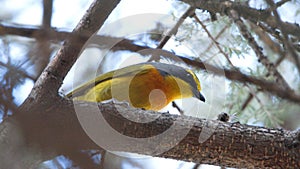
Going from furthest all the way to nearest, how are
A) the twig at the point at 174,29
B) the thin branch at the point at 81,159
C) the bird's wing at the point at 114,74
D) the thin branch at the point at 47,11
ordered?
the twig at the point at 174,29 < the bird's wing at the point at 114,74 < the thin branch at the point at 47,11 < the thin branch at the point at 81,159

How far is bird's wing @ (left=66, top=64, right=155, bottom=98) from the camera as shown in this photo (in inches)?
104

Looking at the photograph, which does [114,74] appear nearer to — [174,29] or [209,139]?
[174,29]

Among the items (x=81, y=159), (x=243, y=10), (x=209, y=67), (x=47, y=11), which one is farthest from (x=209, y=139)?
(x=81, y=159)

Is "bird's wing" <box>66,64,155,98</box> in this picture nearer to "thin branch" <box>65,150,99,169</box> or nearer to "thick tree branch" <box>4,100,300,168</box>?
"thick tree branch" <box>4,100,300,168</box>

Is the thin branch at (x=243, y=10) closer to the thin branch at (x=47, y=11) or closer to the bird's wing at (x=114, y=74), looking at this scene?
the bird's wing at (x=114, y=74)

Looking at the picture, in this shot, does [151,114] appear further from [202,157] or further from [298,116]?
[298,116]

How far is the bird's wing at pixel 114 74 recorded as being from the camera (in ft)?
8.64

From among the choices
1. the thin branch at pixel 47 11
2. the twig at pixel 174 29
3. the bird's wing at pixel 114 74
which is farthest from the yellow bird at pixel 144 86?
the thin branch at pixel 47 11

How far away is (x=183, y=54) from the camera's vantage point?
9.62ft

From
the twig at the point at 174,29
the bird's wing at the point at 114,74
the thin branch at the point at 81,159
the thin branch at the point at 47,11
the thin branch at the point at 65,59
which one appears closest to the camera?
the thin branch at the point at 81,159

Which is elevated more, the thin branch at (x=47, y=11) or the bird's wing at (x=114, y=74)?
the bird's wing at (x=114, y=74)

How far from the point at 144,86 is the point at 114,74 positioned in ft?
0.69

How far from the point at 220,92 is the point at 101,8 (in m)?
1.41

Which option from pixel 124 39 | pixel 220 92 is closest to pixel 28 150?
pixel 124 39
